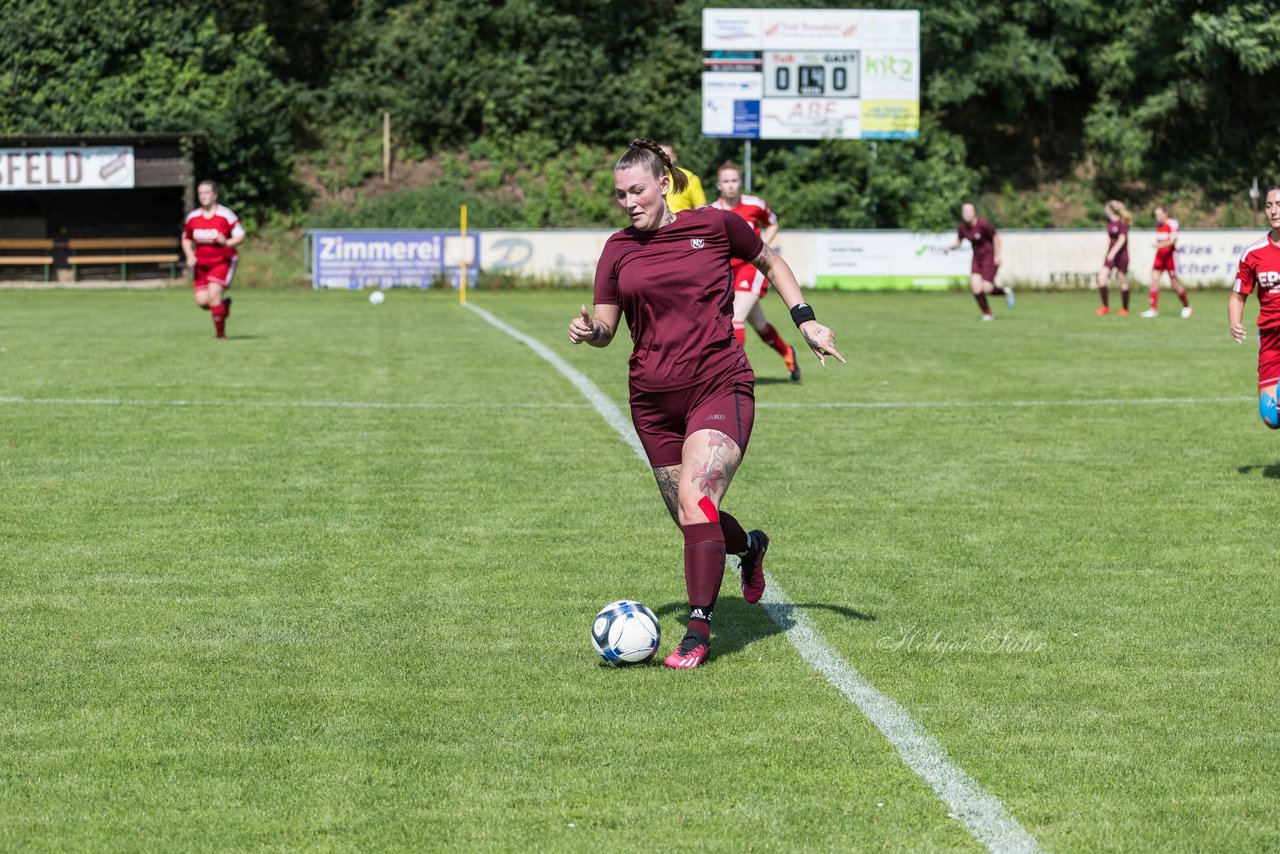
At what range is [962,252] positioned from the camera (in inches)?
1604

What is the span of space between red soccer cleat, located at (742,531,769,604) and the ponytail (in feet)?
4.61

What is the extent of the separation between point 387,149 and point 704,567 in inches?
1745

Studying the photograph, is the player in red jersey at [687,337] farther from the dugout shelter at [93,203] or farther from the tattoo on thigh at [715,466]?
the dugout shelter at [93,203]

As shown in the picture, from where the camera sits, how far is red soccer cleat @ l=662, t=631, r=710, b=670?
18.6 feet

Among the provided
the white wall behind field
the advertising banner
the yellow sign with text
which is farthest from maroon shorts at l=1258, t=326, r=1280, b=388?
the yellow sign with text

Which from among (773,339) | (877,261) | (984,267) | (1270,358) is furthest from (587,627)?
(877,261)

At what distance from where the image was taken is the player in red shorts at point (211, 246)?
20297mm

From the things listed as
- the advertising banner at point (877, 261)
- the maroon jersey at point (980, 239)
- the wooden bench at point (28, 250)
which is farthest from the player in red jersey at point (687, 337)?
the wooden bench at point (28, 250)

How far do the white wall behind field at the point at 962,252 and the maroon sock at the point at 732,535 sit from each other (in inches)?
1335

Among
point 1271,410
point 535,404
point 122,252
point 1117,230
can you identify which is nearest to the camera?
point 1271,410

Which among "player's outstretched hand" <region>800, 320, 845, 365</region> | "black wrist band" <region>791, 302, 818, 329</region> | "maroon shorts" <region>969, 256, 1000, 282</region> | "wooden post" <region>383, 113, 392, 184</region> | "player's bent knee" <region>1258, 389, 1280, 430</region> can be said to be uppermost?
"wooden post" <region>383, 113, 392, 184</region>

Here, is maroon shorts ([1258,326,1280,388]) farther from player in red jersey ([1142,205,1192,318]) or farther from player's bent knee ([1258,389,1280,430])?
player in red jersey ([1142,205,1192,318])

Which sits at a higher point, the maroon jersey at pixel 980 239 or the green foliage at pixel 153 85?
the green foliage at pixel 153 85

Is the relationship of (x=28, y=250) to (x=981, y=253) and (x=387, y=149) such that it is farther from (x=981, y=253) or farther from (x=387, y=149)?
A: (x=981, y=253)
